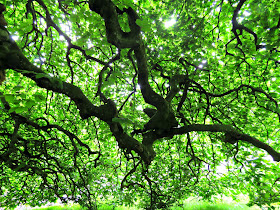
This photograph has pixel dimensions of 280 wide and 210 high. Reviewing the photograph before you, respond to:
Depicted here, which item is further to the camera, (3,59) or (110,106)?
(110,106)

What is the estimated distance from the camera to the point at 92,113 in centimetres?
287

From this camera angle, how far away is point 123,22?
3207 millimetres

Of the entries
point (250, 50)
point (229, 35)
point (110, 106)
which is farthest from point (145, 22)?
point (229, 35)

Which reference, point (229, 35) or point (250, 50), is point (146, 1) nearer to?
point (229, 35)

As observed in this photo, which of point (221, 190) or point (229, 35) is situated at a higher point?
point (229, 35)

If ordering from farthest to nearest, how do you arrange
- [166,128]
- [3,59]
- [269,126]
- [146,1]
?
[269,126] → [146,1] → [166,128] → [3,59]

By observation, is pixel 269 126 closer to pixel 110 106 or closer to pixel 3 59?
pixel 110 106

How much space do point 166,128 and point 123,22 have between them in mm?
2391

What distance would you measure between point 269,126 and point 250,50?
379 centimetres

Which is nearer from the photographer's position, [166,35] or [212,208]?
[166,35]

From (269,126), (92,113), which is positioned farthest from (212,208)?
(92,113)

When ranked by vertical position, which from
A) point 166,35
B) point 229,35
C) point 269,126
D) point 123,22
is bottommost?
point 269,126

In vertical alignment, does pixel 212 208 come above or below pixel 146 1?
below

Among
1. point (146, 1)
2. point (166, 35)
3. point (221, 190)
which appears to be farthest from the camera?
point (221, 190)
